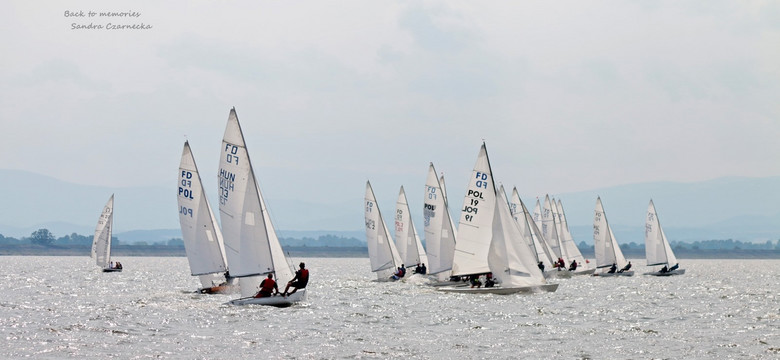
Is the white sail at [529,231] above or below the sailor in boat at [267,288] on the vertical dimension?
above

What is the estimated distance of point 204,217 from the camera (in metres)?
48.0

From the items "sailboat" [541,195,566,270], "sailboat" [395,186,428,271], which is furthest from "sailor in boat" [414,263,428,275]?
"sailboat" [541,195,566,270]

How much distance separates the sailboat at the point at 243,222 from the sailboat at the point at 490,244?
11.1 m

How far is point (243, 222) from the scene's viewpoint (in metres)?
39.1

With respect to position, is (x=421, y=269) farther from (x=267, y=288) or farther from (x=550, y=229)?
(x=267, y=288)

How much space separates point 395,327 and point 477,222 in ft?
53.1

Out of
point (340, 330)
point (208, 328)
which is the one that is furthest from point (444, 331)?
point (208, 328)

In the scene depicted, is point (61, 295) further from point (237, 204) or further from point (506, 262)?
point (506, 262)

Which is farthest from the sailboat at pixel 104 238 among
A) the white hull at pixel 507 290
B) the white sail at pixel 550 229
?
the white hull at pixel 507 290

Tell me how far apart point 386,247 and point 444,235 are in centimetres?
791

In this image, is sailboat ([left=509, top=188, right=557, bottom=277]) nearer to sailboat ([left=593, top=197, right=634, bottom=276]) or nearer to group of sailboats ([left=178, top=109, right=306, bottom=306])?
sailboat ([left=593, top=197, right=634, bottom=276])

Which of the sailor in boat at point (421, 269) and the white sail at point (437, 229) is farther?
the sailor in boat at point (421, 269)

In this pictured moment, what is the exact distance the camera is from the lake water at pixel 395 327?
26391 mm

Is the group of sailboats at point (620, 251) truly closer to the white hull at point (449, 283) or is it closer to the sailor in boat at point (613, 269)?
the sailor in boat at point (613, 269)
